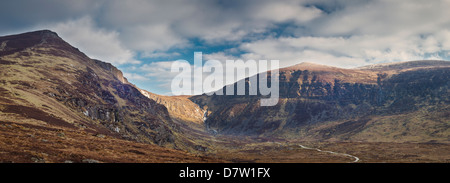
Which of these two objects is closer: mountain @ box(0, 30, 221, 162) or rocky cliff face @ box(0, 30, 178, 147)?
mountain @ box(0, 30, 221, 162)

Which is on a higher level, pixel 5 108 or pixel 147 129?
pixel 5 108

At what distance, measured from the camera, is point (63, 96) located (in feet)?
348

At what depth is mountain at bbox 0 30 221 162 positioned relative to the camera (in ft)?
154

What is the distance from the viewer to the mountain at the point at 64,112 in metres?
46.8

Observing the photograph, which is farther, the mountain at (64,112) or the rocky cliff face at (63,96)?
the rocky cliff face at (63,96)

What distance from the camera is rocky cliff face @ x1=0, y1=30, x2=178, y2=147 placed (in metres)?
77.2

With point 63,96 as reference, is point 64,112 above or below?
below

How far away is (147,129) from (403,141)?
15929 cm

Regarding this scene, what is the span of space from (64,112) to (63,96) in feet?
78.0

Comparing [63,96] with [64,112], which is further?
[63,96]
